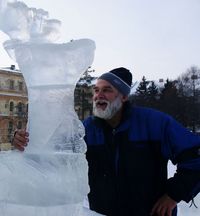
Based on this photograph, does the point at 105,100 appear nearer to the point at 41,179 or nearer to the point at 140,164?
the point at 140,164

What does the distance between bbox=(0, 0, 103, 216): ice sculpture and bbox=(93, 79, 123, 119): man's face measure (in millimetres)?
731

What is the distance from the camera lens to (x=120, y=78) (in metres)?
2.71

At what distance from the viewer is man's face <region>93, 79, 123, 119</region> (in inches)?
97.3

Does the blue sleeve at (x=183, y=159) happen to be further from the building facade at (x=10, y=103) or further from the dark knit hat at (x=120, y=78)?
the building facade at (x=10, y=103)

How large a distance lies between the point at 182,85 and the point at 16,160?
60.4 m

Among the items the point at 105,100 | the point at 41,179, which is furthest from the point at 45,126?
the point at 105,100

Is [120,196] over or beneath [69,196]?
beneath

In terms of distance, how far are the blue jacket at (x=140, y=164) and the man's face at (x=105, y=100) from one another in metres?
0.12

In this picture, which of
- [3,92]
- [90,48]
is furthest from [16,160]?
[3,92]

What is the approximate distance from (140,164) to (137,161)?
0.08ft

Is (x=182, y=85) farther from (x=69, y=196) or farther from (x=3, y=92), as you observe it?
(x=69, y=196)

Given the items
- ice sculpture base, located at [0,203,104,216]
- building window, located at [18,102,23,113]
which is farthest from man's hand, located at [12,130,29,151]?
building window, located at [18,102,23,113]

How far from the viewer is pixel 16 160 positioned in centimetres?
158

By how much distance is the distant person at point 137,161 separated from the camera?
7.98 ft
